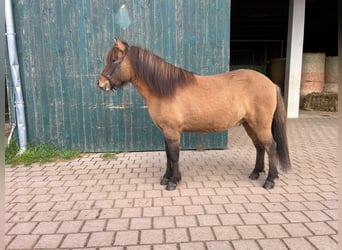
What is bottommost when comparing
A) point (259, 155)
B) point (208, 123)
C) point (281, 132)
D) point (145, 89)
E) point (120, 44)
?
point (259, 155)

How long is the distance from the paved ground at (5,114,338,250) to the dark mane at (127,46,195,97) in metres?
1.26

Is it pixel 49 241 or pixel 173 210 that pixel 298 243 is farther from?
pixel 49 241

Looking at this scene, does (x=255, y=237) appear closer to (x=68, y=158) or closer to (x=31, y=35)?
(x=68, y=158)

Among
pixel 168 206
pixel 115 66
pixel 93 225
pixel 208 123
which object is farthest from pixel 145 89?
pixel 93 225

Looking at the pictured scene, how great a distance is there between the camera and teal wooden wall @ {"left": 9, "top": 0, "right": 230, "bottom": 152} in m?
4.56

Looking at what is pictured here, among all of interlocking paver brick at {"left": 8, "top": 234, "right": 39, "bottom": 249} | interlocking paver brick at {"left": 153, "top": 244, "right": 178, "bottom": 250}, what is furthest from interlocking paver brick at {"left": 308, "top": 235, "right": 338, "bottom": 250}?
interlocking paver brick at {"left": 8, "top": 234, "right": 39, "bottom": 249}

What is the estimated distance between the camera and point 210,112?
10.7 feet

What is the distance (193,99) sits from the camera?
3.25m

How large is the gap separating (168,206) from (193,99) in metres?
1.30

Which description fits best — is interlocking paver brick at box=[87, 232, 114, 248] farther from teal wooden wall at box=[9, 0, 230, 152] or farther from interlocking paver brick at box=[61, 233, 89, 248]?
teal wooden wall at box=[9, 0, 230, 152]

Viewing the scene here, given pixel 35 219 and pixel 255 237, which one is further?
pixel 35 219

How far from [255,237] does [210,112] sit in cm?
153

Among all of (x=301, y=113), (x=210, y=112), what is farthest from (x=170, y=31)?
(x=301, y=113)

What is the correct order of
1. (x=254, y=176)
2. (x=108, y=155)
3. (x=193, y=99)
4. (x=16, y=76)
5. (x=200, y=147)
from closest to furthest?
(x=193, y=99) → (x=254, y=176) → (x=16, y=76) → (x=108, y=155) → (x=200, y=147)
